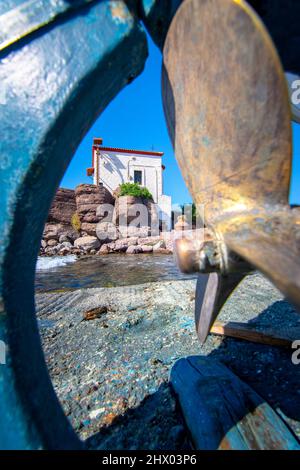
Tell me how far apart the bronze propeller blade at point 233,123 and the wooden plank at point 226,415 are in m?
1.01

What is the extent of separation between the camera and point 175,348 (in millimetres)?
2580

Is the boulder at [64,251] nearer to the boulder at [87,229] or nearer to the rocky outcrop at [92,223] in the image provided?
the rocky outcrop at [92,223]

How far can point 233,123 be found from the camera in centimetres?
95

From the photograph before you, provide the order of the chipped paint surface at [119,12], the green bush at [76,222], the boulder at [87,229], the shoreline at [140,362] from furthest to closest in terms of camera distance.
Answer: the green bush at [76,222] < the boulder at [87,229] < the shoreline at [140,362] < the chipped paint surface at [119,12]

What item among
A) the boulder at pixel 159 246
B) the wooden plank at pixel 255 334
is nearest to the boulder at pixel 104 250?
the boulder at pixel 159 246

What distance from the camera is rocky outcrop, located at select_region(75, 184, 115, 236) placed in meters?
23.2

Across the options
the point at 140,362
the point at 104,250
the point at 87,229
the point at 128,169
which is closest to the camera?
the point at 140,362

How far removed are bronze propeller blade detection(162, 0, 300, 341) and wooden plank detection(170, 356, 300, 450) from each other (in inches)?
39.7

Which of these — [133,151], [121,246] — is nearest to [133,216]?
[121,246]

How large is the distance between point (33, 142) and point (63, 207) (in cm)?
2449

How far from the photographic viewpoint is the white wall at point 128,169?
2784cm

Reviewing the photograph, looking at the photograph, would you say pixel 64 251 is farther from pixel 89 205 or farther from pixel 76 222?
pixel 89 205
